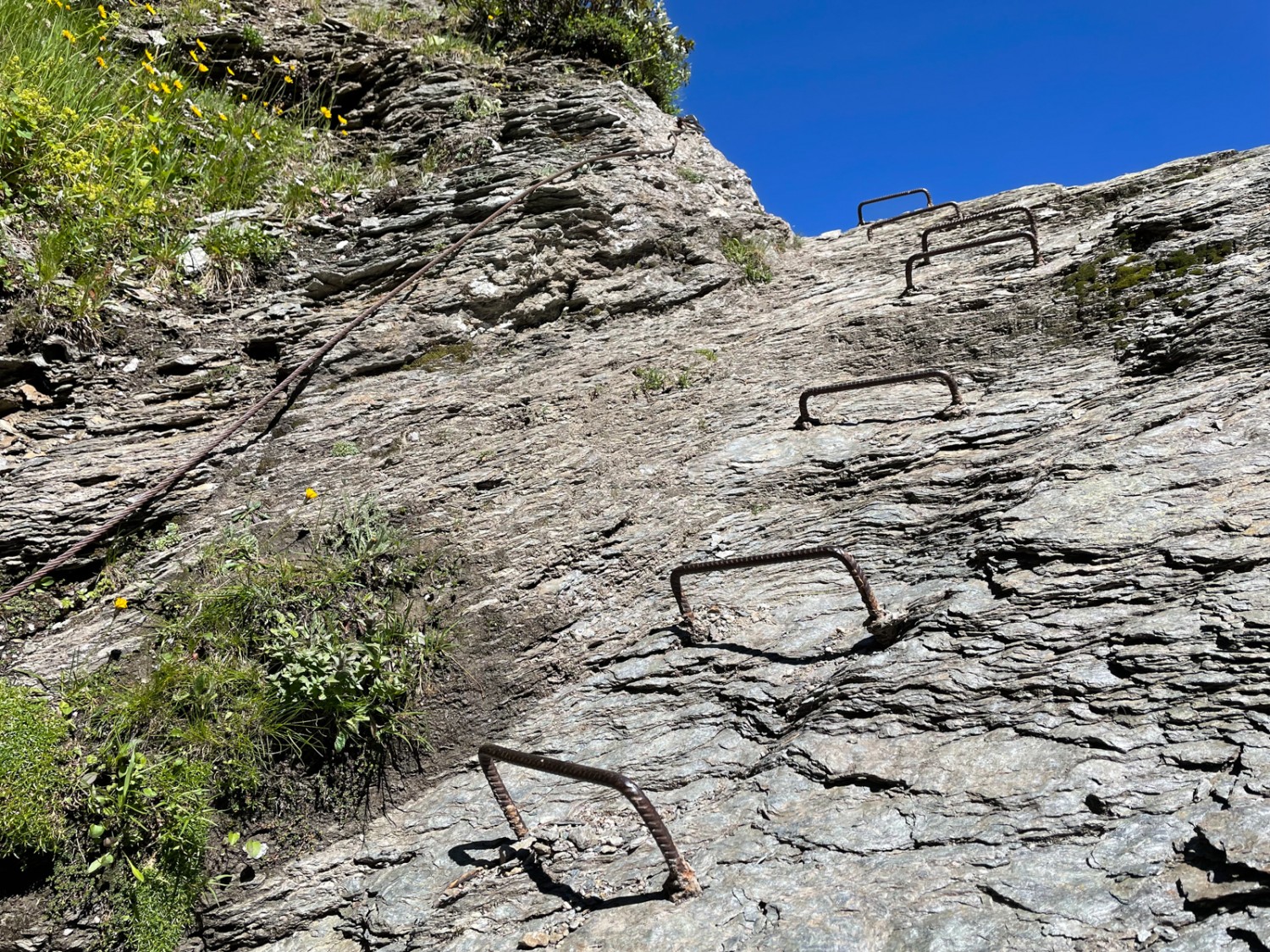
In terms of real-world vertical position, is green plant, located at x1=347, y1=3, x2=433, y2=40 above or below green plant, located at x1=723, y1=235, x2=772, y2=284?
above

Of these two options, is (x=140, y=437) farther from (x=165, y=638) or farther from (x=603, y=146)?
(x=603, y=146)

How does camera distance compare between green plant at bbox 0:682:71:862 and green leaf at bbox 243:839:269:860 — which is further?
green leaf at bbox 243:839:269:860

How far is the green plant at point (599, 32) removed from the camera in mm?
10320

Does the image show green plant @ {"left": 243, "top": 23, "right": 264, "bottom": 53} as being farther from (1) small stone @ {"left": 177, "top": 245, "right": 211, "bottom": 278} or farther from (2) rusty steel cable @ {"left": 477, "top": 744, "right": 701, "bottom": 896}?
(2) rusty steel cable @ {"left": 477, "top": 744, "right": 701, "bottom": 896}

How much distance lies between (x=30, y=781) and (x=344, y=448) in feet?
9.32

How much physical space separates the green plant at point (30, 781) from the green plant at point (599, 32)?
9.37 m

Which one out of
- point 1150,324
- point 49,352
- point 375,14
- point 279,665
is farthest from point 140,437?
point 375,14

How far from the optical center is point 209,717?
4.02 meters

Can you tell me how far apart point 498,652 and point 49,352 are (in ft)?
13.8

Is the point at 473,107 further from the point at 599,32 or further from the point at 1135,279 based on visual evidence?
the point at 1135,279

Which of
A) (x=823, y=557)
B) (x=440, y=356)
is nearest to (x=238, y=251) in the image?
(x=440, y=356)

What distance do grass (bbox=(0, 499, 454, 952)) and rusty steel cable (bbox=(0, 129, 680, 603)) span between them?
76 cm

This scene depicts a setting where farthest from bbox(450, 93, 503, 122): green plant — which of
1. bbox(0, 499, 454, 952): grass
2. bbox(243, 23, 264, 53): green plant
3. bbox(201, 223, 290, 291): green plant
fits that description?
bbox(0, 499, 454, 952): grass

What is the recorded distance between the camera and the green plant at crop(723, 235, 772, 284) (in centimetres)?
786
